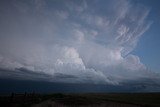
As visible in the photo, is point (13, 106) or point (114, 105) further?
point (114, 105)

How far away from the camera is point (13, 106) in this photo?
185 ft

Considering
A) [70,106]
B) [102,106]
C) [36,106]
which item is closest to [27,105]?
[36,106]

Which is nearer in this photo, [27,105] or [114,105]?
[27,105]

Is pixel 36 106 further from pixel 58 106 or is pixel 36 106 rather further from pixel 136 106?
pixel 136 106

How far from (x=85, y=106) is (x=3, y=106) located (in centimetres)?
2397

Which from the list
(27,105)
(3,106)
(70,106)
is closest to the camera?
(3,106)

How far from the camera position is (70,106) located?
2484 inches

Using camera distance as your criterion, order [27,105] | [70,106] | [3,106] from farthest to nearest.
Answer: [70,106] → [27,105] → [3,106]

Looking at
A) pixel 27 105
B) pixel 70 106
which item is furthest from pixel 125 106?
pixel 27 105

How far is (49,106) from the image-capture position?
198ft

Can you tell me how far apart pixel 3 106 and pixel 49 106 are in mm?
12934

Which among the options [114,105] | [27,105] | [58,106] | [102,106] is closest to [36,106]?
[27,105]

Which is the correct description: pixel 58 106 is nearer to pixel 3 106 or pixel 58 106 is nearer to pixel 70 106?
pixel 70 106

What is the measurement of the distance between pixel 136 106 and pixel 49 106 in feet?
89.4
